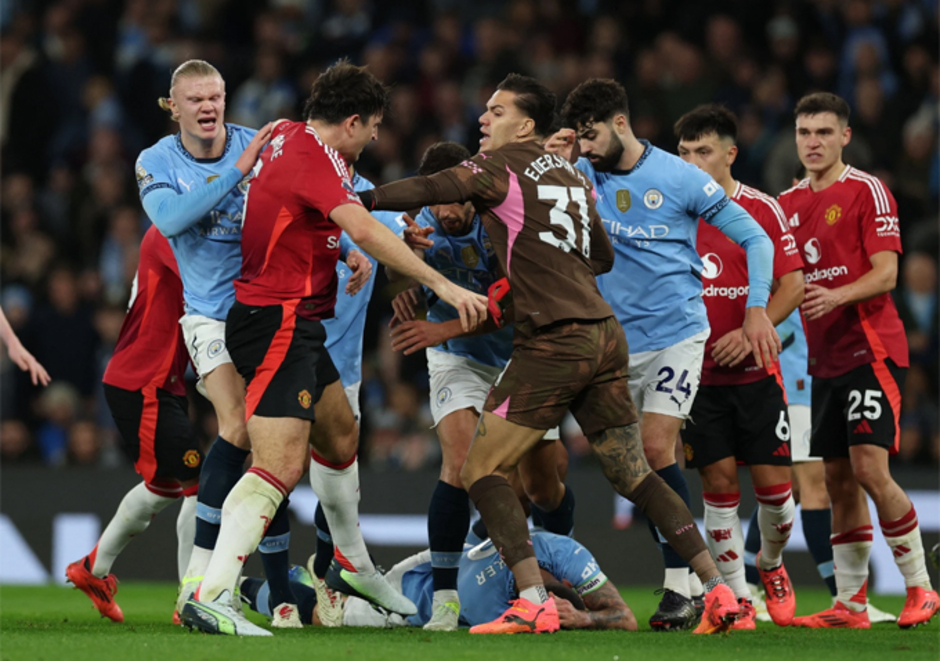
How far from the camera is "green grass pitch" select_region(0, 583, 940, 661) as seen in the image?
443 centimetres

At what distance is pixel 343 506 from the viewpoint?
600cm

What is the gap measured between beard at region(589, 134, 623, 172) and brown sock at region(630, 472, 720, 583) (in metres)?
1.99

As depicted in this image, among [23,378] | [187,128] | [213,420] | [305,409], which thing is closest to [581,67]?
[213,420]

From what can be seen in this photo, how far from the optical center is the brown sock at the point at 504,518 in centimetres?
530

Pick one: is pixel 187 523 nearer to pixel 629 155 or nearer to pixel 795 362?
pixel 629 155

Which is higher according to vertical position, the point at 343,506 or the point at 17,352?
the point at 17,352

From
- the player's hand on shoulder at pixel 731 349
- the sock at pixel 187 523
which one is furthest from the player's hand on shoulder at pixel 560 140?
the sock at pixel 187 523

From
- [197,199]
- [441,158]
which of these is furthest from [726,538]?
[197,199]

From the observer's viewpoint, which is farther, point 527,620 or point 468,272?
point 468,272

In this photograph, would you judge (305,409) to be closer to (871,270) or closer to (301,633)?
(301,633)

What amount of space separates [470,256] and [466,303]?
150 cm

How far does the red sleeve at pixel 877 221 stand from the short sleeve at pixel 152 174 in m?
3.69

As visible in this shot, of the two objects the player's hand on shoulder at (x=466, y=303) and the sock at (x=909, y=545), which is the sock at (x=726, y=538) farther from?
the player's hand on shoulder at (x=466, y=303)

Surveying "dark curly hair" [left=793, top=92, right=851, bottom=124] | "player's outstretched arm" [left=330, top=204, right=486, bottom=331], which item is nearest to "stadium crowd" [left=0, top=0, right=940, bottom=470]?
"dark curly hair" [left=793, top=92, right=851, bottom=124]
